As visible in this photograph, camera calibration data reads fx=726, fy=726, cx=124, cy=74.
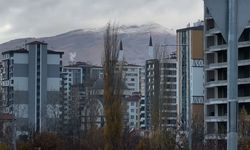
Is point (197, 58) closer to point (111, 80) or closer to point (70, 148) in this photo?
point (70, 148)

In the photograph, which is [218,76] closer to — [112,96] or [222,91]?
[222,91]

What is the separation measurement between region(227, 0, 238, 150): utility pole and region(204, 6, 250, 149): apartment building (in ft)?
170

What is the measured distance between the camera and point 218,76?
62594mm

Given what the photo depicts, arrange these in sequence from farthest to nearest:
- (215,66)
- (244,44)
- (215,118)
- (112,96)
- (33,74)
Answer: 1. (33,74)
2. (215,66)
3. (215,118)
4. (244,44)
5. (112,96)

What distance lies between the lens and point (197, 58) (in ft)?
316

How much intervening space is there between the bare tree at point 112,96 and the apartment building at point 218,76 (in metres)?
29.4

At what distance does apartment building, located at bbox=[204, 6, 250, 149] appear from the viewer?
2329 inches

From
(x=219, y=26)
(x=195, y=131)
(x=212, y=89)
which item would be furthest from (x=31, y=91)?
(x=219, y=26)

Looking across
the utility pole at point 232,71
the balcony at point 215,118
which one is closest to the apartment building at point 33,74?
the balcony at point 215,118

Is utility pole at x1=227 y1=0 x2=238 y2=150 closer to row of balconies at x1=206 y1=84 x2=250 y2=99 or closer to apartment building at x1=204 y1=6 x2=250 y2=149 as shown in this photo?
apartment building at x1=204 y1=6 x2=250 y2=149

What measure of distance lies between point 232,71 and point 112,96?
2303cm

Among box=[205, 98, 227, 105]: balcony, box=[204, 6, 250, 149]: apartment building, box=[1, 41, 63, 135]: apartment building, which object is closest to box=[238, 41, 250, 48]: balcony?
box=[204, 6, 250, 149]: apartment building

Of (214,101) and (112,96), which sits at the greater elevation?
Result: (112,96)

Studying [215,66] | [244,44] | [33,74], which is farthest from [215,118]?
[33,74]
